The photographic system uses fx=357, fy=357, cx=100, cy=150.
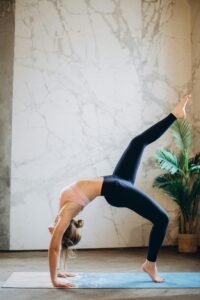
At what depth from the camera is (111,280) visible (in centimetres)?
259

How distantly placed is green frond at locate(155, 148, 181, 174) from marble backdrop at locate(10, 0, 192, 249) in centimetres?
32

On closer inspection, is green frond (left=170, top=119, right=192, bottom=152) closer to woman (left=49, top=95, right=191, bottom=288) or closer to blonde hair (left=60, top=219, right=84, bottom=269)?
woman (left=49, top=95, right=191, bottom=288)

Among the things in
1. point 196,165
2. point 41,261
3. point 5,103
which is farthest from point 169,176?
point 5,103

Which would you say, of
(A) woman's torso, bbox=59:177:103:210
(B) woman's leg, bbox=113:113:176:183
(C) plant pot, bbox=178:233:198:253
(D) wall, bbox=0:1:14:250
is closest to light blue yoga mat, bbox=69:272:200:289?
(A) woman's torso, bbox=59:177:103:210

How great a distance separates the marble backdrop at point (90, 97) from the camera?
4051 millimetres

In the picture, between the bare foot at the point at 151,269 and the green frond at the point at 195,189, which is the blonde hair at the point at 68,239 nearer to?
the bare foot at the point at 151,269

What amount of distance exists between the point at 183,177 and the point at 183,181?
0.05 meters

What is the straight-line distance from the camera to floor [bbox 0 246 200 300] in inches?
87.1

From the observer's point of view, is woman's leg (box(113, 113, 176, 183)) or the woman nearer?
the woman

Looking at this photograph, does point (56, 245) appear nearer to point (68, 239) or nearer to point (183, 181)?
point (68, 239)

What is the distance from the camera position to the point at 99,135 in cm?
419

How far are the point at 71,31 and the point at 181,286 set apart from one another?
10.2 ft

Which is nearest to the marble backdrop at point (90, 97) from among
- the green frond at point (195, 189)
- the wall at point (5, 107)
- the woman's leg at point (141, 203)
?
the wall at point (5, 107)

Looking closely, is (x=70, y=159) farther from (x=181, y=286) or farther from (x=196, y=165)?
(x=181, y=286)
